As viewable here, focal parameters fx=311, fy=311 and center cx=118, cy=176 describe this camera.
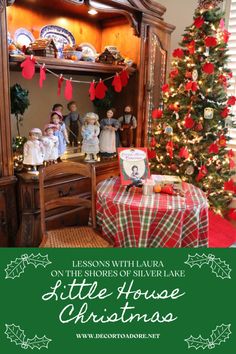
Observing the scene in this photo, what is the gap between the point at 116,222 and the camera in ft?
5.66

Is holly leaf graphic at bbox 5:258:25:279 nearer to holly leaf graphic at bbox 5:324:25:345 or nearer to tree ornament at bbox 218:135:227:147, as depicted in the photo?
holly leaf graphic at bbox 5:324:25:345

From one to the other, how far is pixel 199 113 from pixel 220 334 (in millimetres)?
2126

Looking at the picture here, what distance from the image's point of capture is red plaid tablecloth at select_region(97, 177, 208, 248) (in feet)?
5.42

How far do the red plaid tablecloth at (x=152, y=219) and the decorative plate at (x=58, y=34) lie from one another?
1406 mm

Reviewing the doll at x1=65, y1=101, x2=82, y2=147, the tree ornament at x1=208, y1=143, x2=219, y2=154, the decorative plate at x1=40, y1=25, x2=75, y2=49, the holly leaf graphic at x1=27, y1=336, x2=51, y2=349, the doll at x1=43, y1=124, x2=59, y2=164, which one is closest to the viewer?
the holly leaf graphic at x1=27, y1=336, x2=51, y2=349

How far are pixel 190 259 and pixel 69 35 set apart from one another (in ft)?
7.76

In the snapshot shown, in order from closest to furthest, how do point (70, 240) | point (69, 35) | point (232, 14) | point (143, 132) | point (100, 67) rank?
point (70, 240)
point (100, 67)
point (69, 35)
point (143, 132)
point (232, 14)

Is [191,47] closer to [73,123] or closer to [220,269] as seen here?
[73,123]

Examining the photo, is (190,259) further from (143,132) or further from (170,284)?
(143,132)

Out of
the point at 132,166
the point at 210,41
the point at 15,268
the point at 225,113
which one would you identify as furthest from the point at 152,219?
the point at 210,41

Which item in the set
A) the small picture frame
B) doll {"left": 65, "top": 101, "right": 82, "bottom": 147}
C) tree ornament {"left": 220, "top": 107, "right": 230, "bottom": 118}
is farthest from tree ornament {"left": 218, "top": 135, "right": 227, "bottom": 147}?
doll {"left": 65, "top": 101, "right": 82, "bottom": 147}

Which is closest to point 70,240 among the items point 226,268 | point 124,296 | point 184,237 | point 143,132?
point 184,237

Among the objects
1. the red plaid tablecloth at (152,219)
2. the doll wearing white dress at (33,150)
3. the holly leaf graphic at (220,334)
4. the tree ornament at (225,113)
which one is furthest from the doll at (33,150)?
the holly leaf graphic at (220,334)

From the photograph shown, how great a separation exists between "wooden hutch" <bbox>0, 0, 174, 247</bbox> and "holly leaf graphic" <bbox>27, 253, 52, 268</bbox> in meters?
1.25
